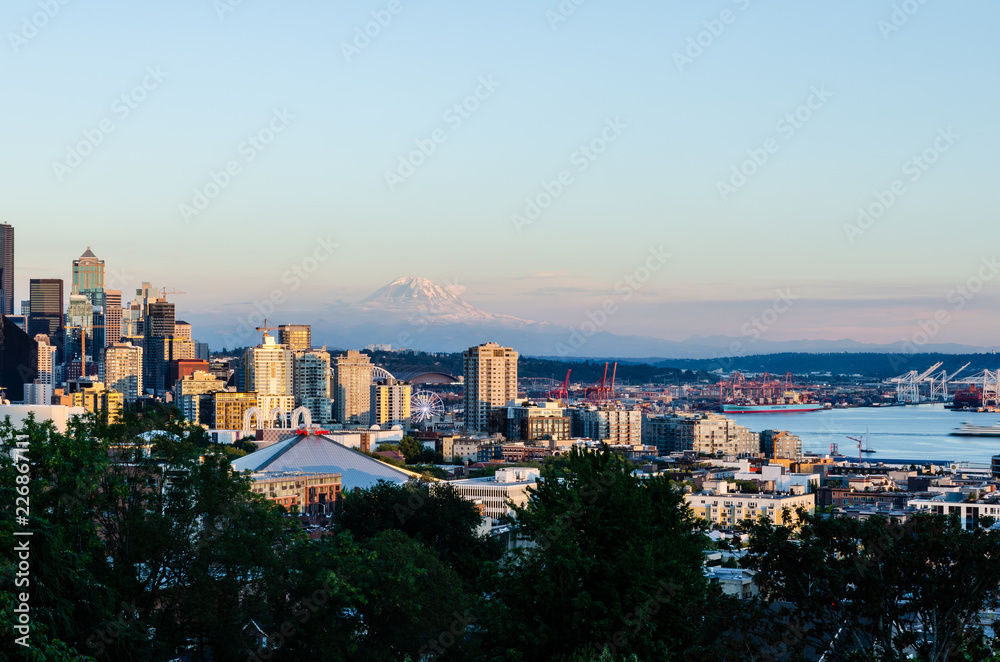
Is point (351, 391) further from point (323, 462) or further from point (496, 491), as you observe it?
point (496, 491)

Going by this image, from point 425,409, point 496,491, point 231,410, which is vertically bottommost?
point 496,491

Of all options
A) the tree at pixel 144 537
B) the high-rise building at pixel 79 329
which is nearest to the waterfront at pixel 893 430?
the tree at pixel 144 537

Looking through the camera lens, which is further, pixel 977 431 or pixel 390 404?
pixel 977 431

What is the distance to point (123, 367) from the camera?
101m

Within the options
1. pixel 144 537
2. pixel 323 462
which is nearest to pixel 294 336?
pixel 323 462

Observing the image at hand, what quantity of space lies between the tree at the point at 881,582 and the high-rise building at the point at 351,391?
70.6 metres

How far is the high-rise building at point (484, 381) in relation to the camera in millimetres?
64000

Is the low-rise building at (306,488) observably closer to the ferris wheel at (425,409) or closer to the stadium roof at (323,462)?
the stadium roof at (323,462)

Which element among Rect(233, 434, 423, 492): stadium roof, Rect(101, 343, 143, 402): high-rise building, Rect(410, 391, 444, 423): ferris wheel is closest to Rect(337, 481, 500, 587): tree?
Rect(233, 434, 423, 492): stadium roof

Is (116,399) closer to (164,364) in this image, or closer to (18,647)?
(164,364)

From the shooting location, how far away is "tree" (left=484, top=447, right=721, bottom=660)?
26.4ft

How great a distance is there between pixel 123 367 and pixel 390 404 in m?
35.2

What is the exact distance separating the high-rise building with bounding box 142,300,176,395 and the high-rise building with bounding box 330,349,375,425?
2549cm

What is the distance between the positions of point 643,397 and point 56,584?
106 meters
